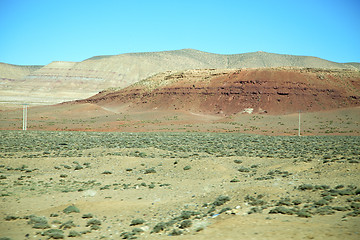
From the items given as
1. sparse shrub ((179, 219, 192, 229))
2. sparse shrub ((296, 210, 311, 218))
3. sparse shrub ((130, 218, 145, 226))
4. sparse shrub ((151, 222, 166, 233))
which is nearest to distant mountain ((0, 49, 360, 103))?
sparse shrub ((130, 218, 145, 226))

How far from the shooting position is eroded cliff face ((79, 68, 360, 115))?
69.5 m

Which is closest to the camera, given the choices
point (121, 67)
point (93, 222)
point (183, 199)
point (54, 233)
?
point (54, 233)

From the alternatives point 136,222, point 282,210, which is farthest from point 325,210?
point 136,222

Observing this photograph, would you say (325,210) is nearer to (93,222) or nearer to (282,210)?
(282,210)

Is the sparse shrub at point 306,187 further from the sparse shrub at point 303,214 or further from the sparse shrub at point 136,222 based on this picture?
the sparse shrub at point 136,222

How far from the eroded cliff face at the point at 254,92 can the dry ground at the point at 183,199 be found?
51724 mm

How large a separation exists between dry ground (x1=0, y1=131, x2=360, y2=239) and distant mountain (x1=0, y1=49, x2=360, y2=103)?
13768 centimetres

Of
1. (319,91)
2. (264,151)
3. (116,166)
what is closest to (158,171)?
(116,166)

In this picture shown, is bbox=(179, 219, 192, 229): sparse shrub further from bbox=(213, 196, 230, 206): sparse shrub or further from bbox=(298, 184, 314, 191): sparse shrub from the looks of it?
bbox=(298, 184, 314, 191): sparse shrub

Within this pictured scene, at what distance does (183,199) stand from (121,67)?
17219cm

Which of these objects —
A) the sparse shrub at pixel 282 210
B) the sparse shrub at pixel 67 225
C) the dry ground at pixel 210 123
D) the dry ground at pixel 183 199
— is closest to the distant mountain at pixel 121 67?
the dry ground at pixel 210 123

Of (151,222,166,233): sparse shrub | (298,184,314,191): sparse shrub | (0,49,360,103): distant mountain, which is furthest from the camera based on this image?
(0,49,360,103): distant mountain

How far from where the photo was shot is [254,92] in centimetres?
7256

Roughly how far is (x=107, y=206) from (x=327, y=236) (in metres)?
6.76
